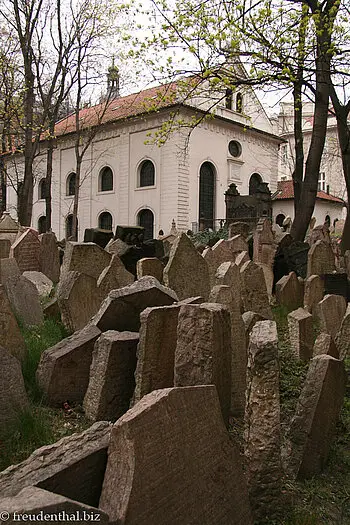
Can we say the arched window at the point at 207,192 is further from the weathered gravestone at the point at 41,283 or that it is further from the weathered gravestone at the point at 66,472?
the weathered gravestone at the point at 66,472

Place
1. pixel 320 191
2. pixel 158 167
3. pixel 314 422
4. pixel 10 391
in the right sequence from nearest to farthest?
pixel 10 391
pixel 314 422
pixel 158 167
pixel 320 191

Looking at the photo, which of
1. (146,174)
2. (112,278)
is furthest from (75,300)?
(146,174)

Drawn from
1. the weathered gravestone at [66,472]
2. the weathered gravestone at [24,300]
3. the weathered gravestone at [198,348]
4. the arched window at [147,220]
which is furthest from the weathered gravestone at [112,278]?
the arched window at [147,220]

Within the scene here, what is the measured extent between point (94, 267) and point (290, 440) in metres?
3.51

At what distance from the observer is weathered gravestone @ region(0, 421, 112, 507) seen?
5.97 ft

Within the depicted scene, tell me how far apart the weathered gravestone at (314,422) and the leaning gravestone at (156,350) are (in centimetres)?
81

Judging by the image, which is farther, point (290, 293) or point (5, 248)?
point (290, 293)

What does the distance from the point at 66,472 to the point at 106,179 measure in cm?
3179

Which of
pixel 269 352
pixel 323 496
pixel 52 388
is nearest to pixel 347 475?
pixel 323 496

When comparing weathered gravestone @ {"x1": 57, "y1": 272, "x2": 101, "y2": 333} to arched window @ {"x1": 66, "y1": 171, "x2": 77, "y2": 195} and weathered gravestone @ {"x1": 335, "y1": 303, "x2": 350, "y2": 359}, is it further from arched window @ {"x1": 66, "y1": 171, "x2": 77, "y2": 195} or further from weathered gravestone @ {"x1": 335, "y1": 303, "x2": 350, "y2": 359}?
arched window @ {"x1": 66, "y1": 171, "x2": 77, "y2": 195}

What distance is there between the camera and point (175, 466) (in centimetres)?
193

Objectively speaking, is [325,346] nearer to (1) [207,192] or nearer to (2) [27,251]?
(2) [27,251]

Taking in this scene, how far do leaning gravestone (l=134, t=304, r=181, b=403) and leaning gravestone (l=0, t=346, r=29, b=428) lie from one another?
66cm

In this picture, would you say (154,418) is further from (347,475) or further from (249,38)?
(249,38)
